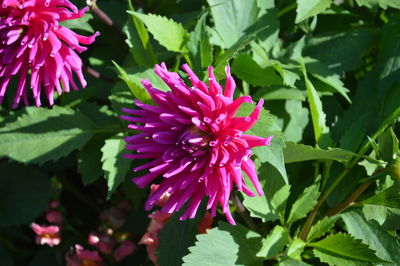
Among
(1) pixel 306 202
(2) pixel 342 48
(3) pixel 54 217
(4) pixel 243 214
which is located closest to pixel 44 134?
(3) pixel 54 217

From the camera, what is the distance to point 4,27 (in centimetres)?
103

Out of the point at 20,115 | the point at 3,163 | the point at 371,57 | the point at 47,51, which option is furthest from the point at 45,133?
the point at 371,57

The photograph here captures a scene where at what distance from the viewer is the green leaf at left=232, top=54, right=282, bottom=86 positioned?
1150mm

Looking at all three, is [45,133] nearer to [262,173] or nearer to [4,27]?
[4,27]

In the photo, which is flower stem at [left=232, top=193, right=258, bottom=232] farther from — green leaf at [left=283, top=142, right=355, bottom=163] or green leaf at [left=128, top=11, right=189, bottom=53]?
green leaf at [left=128, top=11, right=189, bottom=53]

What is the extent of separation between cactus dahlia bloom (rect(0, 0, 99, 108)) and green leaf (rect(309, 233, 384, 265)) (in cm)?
60

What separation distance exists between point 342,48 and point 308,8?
0.69ft

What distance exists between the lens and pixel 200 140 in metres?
0.85

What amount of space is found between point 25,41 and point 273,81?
0.50 metres

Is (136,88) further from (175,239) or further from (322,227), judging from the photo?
(322,227)

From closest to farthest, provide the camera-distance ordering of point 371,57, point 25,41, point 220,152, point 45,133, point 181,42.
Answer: point 220,152 → point 25,41 → point 181,42 → point 45,133 → point 371,57

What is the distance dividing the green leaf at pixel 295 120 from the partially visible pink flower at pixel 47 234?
683mm

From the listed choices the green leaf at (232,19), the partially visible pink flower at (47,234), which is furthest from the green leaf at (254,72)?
the partially visible pink flower at (47,234)

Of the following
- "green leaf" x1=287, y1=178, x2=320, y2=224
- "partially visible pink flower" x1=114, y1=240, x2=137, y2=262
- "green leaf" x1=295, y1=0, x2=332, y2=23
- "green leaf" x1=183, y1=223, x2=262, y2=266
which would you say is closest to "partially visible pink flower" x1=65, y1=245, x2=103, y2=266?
"partially visible pink flower" x1=114, y1=240, x2=137, y2=262
